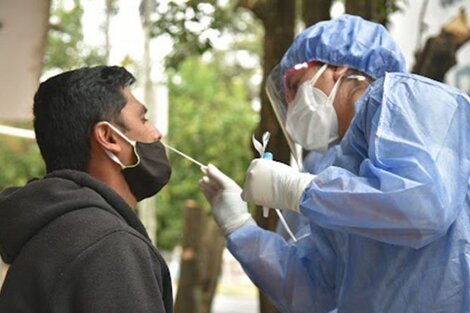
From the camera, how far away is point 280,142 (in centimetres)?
586

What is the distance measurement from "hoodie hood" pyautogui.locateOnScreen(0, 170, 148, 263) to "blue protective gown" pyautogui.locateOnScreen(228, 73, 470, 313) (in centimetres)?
55

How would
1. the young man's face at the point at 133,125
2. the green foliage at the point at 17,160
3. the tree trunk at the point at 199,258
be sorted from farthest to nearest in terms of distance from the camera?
the green foliage at the point at 17,160
the tree trunk at the point at 199,258
the young man's face at the point at 133,125

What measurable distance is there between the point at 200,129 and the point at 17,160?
3722 mm

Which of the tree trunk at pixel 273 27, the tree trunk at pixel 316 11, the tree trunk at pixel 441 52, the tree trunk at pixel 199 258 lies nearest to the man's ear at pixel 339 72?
the tree trunk at pixel 273 27

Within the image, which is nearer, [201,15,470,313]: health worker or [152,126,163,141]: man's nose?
[201,15,470,313]: health worker

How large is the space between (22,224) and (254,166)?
0.72 m

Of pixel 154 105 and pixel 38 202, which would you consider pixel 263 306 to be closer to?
pixel 38 202

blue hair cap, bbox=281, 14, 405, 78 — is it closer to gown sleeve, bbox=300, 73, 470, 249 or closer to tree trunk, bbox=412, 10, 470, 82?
gown sleeve, bbox=300, 73, 470, 249

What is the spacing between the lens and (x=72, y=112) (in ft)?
9.66

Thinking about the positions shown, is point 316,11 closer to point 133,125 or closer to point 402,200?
point 133,125

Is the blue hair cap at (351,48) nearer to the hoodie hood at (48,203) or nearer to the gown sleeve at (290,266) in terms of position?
the gown sleeve at (290,266)

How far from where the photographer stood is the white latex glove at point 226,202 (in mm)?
3686

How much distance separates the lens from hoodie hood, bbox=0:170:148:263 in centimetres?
279

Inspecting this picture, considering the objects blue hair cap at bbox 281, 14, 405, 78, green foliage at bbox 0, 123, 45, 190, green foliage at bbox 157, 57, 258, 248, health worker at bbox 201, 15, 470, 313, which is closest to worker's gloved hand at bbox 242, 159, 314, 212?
health worker at bbox 201, 15, 470, 313
